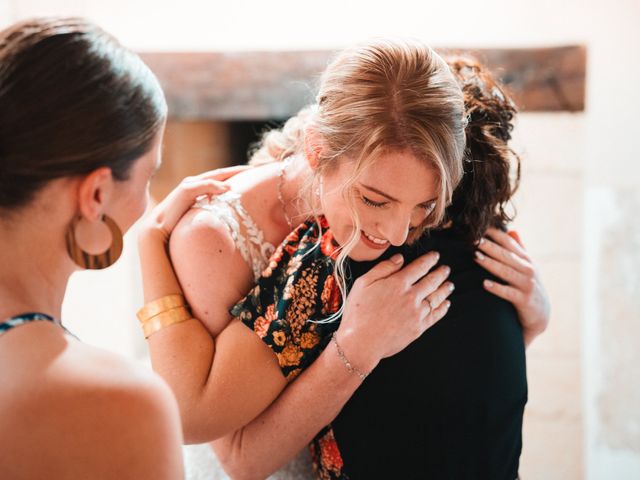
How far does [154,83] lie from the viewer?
79cm

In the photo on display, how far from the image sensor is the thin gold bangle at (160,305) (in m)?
1.18

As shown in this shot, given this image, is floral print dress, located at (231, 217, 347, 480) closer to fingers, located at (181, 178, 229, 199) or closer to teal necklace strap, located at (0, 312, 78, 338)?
fingers, located at (181, 178, 229, 199)

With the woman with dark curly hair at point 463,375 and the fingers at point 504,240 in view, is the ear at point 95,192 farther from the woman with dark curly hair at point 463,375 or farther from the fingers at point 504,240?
the fingers at point 504,240

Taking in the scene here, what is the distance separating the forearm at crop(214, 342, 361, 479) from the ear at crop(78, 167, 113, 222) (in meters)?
0.51

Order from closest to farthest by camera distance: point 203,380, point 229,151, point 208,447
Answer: point 203,380 < point 208,447 < point 229,151

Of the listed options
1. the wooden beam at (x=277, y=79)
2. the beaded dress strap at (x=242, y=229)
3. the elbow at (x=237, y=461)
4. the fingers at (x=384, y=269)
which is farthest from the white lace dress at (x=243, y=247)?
the wooden beam at (x=277, y=79)

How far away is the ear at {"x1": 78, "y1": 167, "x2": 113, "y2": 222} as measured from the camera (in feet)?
2.40

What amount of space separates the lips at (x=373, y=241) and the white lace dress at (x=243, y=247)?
224 mm

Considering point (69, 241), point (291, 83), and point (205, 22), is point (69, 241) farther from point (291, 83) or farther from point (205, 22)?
point (205, 22)

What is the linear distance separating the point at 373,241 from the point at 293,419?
347 mm

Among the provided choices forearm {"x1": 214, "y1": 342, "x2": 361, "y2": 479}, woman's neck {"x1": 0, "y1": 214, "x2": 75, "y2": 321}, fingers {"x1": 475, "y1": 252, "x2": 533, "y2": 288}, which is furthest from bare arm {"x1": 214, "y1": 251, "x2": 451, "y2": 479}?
woman's neck {"x1": 0, "y1": 214, "x2": 75, "y2": 321}

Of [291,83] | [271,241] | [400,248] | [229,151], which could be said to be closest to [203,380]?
[271,241]

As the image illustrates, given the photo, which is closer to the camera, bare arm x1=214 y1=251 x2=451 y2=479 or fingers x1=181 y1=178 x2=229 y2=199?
bare arm x1=214 y1=251 x2=451 y2=479

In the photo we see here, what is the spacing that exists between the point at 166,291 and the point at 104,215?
43 cm
